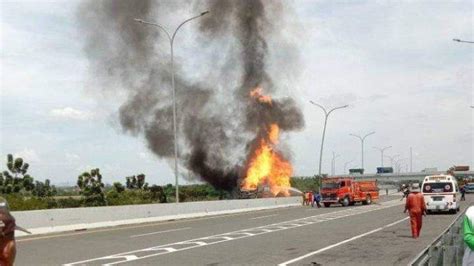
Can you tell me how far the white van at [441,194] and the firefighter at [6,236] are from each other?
26.4 m

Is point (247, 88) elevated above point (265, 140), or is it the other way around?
point (247, 88)

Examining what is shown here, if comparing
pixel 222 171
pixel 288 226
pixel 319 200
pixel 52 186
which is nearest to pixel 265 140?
pixel 222 171

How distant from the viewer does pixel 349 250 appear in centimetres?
1546

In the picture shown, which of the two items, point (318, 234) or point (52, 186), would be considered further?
point (52, 186)

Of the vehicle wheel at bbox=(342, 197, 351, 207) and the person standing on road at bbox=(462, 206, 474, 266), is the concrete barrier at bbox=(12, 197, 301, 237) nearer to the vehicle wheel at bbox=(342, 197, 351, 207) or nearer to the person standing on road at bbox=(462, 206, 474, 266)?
the vehicle wheel at bbox=(342, 197, 351, 207)

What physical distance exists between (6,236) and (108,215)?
63.0 feet

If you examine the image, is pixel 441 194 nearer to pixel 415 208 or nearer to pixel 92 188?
pixel 415 208

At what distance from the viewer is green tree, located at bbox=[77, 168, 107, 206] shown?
85.3 m

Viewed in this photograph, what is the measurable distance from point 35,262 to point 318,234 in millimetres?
10200

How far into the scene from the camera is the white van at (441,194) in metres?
30.7

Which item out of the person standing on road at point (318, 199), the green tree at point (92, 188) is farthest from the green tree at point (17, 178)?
the person standing on road at point (318, 199)

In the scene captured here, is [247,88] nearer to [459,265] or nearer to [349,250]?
[349,250]

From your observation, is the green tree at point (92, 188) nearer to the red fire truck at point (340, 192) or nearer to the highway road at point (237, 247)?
the red fire truck at point (340, 192)

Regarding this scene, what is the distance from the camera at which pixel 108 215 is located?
26672mm
